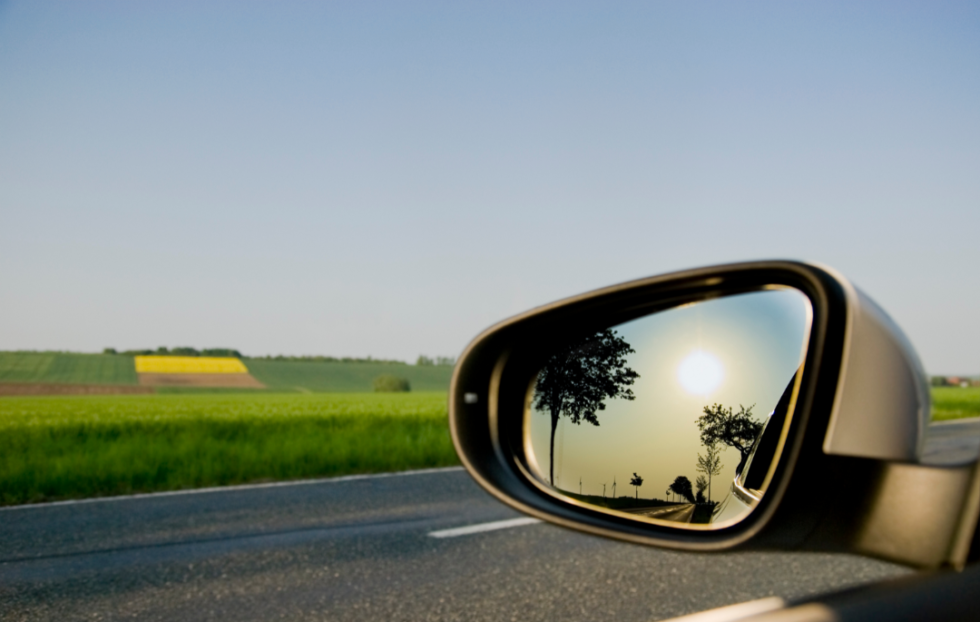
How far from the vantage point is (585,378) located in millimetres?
1442

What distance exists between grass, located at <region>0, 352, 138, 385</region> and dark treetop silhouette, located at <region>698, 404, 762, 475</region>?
57.0 metres

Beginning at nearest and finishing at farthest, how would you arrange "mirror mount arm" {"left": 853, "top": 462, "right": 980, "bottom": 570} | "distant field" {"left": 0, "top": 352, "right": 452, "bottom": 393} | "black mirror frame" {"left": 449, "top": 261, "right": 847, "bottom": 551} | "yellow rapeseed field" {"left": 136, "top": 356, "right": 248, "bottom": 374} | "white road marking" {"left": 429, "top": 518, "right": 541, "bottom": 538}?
"mirror mount arm" {"left": 853, "top": 462, "right": 980, "bottom": 570}
"black mirror frame" {"left": 449, "top": 261, "right": 847, "bottom": 551}
"white road marking" {"left": 429, "top": 518, "right": 541, "bottom": 538}
"distant field" {"left": 0, "top": 352, "right": 452, "bottom": 393}
"yellow rapeseed field" {"left": 136, "top": 356, "right": 248, "bottom": 374}

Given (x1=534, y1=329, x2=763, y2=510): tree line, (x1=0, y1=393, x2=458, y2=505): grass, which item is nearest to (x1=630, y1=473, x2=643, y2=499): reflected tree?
(x1=534, y1=329, x2=763, y2=510): tree line

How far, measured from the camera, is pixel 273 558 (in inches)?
222

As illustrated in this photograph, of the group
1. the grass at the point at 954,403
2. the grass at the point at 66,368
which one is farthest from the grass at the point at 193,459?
the grass at the point at 66,368

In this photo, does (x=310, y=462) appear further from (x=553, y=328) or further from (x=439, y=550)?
(x=553, y=328)

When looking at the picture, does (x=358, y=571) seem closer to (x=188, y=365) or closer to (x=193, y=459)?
(x=193, y=459)

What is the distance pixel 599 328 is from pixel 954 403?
0.58 meters

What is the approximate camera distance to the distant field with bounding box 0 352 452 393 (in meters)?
54.4

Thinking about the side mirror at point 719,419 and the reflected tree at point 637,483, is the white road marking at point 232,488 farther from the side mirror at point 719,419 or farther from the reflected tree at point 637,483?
the reflected tree at point 637,483

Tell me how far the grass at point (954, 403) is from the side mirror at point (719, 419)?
0.37 ft

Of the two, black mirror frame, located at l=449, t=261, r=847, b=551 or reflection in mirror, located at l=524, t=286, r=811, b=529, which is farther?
reflection in mirror, located at l=524, t=286, r=811, b=529

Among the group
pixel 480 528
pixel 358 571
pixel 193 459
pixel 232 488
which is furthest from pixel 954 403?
pixel 193 459

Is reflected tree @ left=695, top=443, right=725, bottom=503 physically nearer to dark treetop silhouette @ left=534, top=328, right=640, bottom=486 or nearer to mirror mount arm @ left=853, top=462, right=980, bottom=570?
dark treetop silhouette @ left=534, top=328, right=640, bottom=486
